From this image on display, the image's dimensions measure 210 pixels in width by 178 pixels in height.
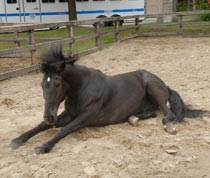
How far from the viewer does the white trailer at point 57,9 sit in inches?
771

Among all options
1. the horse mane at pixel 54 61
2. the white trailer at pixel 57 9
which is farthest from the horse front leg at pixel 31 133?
the white trailer at pixel 57 9

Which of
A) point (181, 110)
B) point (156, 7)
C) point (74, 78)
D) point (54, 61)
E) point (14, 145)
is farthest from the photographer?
point (156, 7)

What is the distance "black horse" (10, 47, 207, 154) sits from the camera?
3627 mm

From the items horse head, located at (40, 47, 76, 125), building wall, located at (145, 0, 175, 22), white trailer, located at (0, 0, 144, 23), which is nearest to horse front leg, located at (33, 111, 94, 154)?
horse head, located at (40, 47, 76, 125)

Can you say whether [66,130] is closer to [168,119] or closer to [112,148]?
[112,148]

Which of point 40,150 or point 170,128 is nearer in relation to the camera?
point 40,150

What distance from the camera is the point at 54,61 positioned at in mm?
3686

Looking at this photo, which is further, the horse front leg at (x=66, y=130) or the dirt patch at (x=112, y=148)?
the horse front leg at (x=66, y=130)

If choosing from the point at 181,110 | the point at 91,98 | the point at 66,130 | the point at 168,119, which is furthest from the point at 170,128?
Result: the point at 66,130

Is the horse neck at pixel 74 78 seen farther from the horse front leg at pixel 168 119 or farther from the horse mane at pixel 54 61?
the horse front leg at pixel 168 119

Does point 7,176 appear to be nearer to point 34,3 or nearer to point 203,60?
point 203,60

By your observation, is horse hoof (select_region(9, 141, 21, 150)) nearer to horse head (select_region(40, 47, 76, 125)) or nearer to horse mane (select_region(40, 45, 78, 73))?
horse head (select_region(40, 47, 76, 125))

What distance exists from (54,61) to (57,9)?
17171mm

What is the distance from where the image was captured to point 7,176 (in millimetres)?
3203
